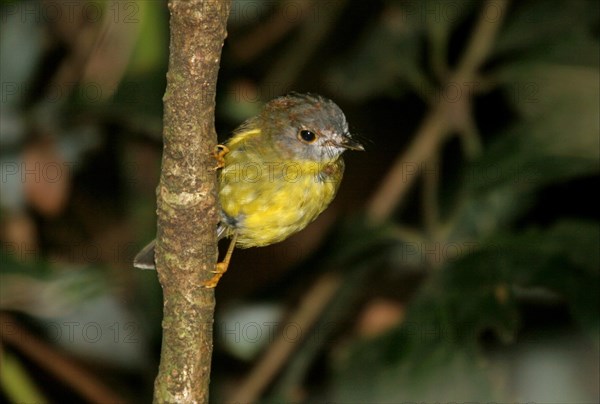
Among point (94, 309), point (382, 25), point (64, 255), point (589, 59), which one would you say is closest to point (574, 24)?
point (589, 59)

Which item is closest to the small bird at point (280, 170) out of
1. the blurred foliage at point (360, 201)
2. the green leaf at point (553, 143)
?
the blurred foliage at point (360, 201)

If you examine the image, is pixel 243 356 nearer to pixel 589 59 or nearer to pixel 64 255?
pixel 64 255

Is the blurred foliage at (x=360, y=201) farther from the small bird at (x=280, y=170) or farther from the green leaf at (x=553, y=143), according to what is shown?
the small bird at (x=280, y=170)

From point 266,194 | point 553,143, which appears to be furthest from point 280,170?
point 553,143

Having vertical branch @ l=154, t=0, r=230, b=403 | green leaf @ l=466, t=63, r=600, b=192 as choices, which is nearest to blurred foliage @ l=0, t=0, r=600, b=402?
green leaf @ l=466, t=63, r=600, b=192

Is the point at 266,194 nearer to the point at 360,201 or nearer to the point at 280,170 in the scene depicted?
the point at 280,170

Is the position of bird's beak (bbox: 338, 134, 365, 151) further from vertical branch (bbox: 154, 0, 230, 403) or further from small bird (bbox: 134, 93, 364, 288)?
vertical branch (bbox: 154, 0, 230, 403)
